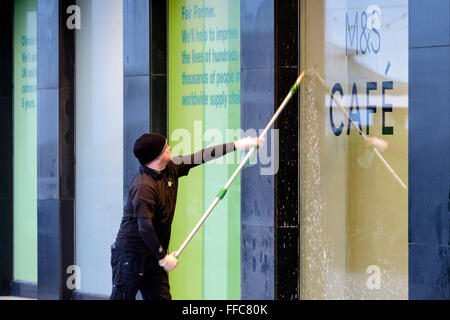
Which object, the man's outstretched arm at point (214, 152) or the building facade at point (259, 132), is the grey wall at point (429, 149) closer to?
the building facade at point (259, 132)

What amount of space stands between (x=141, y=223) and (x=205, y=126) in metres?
2.64

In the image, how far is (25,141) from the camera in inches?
499

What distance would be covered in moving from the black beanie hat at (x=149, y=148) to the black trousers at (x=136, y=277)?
2.59ft

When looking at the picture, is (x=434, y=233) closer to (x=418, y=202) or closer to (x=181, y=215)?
(x=418, y=202)

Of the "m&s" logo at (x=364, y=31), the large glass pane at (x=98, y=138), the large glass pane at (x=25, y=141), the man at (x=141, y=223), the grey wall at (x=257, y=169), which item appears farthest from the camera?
the large glass pane at (x=25, y=141)

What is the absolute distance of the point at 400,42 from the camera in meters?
8.79

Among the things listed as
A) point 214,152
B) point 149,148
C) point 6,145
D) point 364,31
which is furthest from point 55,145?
point 364,31

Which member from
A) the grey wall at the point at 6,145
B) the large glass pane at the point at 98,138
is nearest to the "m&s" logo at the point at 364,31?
the large glass pane at the point at 98,138

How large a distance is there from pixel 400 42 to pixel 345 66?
2.43ft

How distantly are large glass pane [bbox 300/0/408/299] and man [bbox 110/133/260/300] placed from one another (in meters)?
1.80

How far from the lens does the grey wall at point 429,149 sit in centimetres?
806

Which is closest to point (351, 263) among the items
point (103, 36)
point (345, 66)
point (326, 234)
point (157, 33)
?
point (326, 234)

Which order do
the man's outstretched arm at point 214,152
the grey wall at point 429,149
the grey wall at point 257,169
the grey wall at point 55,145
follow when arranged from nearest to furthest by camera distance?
the grey wall at point 429,149
the man's outstretched arm at point 214,152
the grey wall at point 257,169
the grey wall at point 55,145

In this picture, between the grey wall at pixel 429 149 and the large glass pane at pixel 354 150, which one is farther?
the large glass pane at pixel 354 150
